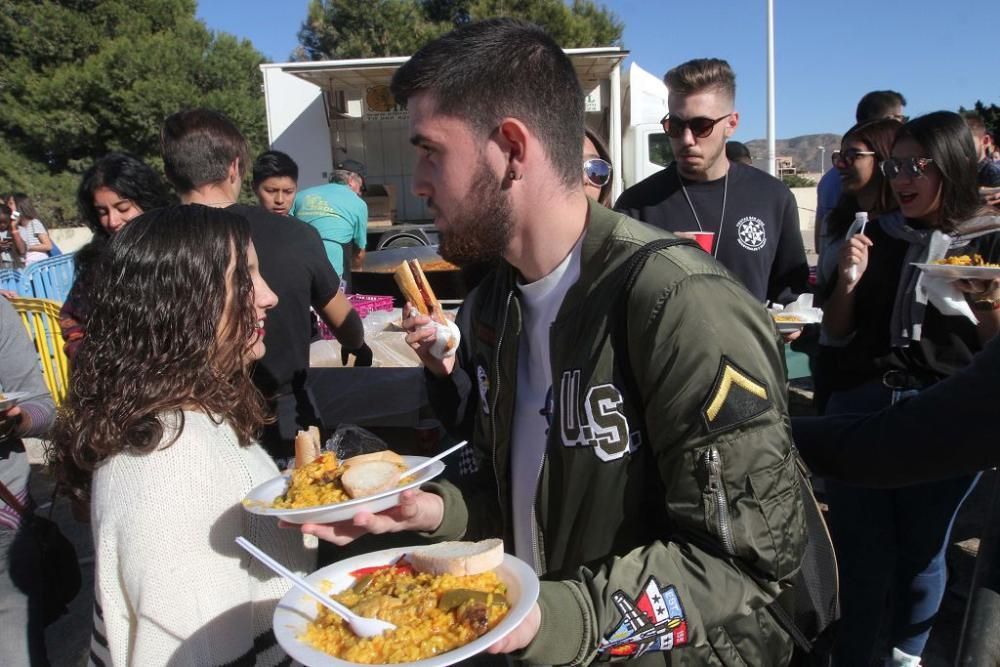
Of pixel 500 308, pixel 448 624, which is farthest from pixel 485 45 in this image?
pixel 448 624

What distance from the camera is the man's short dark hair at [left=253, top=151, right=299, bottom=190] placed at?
6.00m

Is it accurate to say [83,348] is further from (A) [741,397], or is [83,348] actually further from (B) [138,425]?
(A) [741,397]

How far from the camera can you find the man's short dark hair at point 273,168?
19.7 feet

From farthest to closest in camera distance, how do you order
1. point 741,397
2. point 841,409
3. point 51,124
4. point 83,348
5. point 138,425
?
point 51,124 → point 841,409 → point 83,348 → point 138,425 → point 741,397

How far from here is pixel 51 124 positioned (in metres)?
25.4

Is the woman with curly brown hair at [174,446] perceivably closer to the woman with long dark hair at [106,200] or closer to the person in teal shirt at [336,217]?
the woman with long dark hair at [106,200]

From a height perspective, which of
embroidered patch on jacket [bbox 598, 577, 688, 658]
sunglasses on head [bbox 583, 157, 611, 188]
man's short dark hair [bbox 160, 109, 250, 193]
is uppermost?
man's short dark hair [bbox 160, 109, 250, 193]

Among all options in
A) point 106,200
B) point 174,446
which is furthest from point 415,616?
point 106,200

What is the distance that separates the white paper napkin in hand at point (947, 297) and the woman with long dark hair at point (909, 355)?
113mm

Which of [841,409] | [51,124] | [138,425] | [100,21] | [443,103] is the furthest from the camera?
[100,21]

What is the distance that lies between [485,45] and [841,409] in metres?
2.41

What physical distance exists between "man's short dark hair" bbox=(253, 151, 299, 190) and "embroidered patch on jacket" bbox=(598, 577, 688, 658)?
5466 millimetres

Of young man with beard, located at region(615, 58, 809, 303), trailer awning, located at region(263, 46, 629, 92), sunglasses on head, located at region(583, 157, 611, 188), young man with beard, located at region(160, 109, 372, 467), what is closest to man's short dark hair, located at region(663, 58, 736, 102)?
young man with beard, located at region(615, 58, 809, 303)

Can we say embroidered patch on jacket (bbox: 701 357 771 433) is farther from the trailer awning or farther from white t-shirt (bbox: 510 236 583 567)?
the trailer awning
